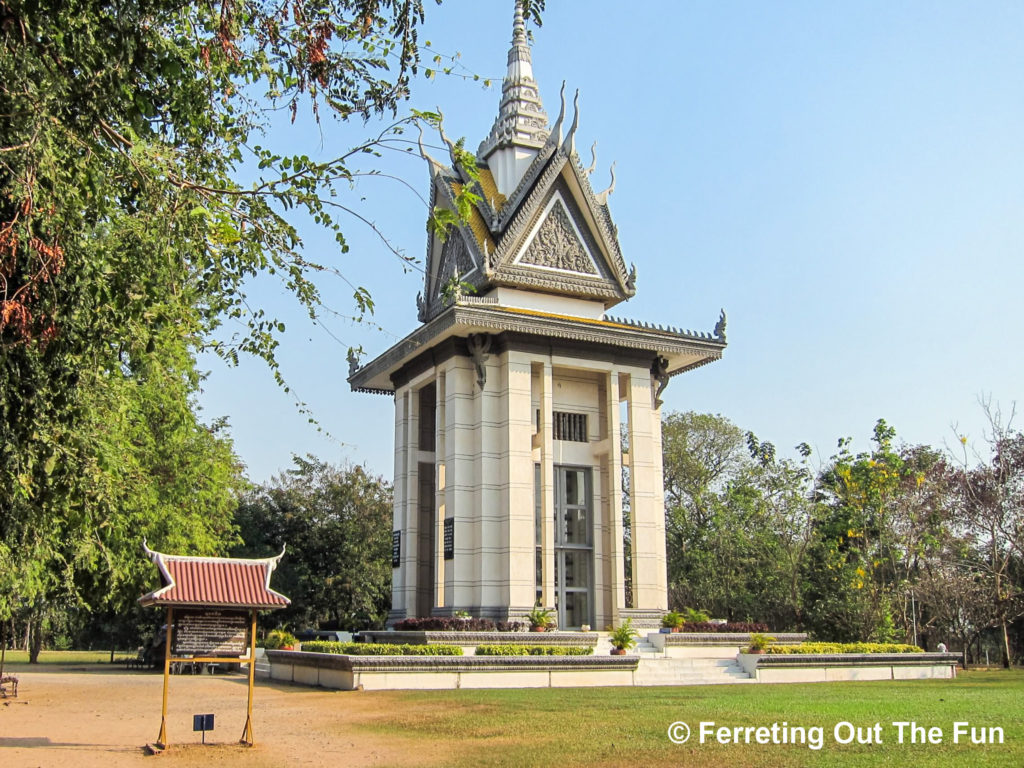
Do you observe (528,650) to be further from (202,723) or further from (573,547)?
(202,723)

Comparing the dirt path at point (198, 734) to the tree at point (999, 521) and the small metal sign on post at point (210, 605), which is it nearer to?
the small metal sign on post at point (210, 605)

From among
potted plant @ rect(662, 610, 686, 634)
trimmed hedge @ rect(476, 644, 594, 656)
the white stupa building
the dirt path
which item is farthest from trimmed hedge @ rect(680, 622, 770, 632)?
the dirt path

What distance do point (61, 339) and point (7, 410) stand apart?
28.3 inches

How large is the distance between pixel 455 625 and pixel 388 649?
4.10 metres

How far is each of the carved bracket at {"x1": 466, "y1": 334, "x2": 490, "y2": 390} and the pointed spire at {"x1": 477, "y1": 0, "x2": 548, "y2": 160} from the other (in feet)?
25.6

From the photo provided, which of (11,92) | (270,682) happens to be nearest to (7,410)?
(11,92)

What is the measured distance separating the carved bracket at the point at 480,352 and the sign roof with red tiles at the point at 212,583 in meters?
15.0

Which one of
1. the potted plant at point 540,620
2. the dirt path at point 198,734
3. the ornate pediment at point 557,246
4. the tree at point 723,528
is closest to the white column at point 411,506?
the potted plant at point 540,620

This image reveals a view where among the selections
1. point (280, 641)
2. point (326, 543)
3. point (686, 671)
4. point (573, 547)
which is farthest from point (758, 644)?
point (326, 543)

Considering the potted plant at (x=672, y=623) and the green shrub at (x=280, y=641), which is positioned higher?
the potted plant at (x=672, y=623)

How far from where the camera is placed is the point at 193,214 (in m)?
7.06

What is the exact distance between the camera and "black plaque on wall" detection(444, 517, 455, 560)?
27641mm

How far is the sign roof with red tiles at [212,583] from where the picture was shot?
500 inches

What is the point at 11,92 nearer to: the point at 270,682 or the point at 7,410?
the point at 7,410
